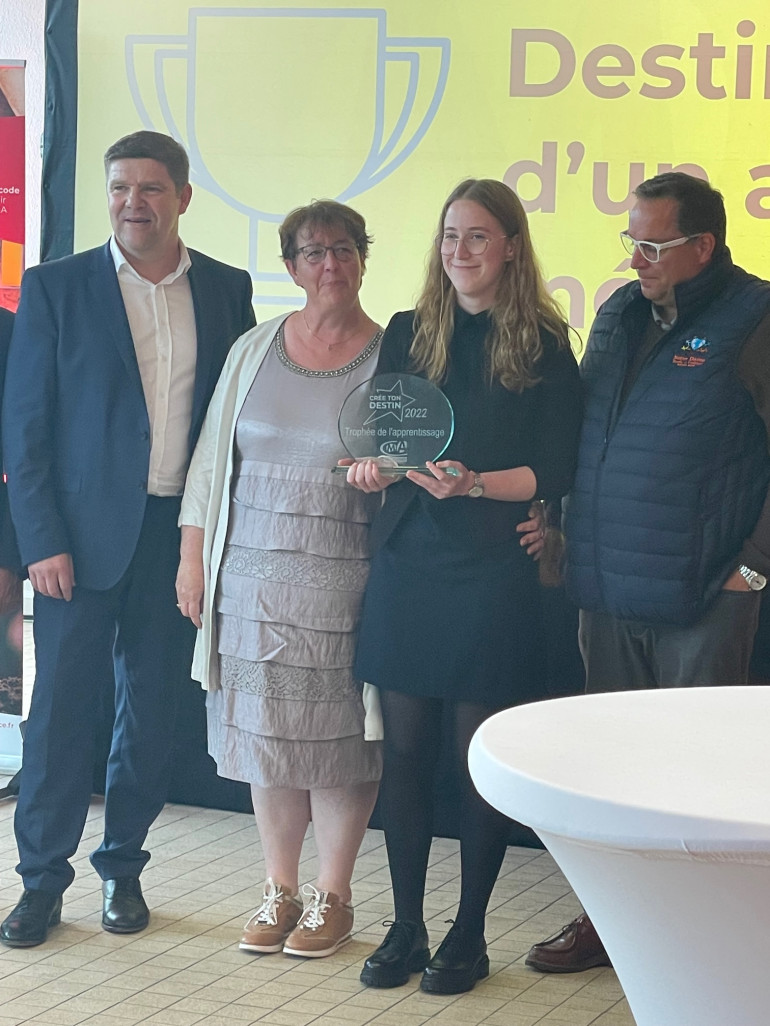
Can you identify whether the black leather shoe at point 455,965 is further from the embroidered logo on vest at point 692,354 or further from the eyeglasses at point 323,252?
the eyeglasses at point 323,252

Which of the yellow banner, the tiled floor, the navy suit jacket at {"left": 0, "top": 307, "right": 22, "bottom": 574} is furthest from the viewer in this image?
the yellow banner

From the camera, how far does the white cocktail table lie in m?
0.94

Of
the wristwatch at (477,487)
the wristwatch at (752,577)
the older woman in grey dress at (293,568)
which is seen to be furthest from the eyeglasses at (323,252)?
the wristwatch at (752,577)

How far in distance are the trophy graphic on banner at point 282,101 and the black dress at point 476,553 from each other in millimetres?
1301

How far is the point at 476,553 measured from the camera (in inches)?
105

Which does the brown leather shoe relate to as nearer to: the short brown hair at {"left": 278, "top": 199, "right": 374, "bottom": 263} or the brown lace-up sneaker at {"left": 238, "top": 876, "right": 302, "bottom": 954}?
the brown lace-up sneaker at {"left": 238, "top": 876, "right": 302, "bottom": 954}

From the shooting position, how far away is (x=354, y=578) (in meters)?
2.83

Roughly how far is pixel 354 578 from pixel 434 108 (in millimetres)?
1621

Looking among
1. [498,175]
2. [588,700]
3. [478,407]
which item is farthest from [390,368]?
[588,700]

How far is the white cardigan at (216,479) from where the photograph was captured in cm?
285

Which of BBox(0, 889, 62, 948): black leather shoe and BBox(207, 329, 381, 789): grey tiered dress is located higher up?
BBox(207, 329, 381, 789): grey tiered dress

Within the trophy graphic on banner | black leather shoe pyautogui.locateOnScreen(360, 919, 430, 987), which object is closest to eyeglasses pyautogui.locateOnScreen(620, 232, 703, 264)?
the trophy graphic on banner

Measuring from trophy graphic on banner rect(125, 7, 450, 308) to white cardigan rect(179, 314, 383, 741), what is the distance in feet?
3.43

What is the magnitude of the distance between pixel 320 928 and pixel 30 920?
0.63 metres
